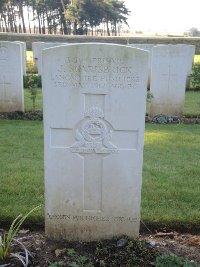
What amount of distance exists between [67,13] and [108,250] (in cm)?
4529

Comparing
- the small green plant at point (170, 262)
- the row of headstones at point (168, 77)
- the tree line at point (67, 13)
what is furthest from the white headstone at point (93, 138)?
the tree line at point (67, 13)

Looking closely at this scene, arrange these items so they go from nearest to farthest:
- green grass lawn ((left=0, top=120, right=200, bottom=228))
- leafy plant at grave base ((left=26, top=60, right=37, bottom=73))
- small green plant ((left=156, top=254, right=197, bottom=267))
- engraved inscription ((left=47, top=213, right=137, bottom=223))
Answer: small green plant ((left=156, top=254, right=197, bottom=267))
engraved inscription ((left=47, top=213, right=137, bottom=223))
green grass lawn ((left=0, top=120, right=200, bottom=228))
leafy plant at grave base ((left=26, top=60, right=37, bottom=73))

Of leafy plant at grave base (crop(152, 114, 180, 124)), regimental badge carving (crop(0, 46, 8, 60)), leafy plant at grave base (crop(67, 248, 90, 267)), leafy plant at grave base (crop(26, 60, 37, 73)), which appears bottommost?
leafy plant at grave base (crop(152, 114, 180, 124))

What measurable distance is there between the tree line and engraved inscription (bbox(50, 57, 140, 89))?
146 ft

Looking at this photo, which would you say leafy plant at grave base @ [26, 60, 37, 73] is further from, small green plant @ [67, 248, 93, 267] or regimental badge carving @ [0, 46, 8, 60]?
small green plant @ [67, 248, 93, 267]

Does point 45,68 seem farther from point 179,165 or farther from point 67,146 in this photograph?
point 179,165

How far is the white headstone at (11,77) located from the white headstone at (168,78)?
9.57 feet

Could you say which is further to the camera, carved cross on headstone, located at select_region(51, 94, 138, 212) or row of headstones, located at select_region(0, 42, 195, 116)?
row of headstones, located at select_region(0, 42, 195, 116)

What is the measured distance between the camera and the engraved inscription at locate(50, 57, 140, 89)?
286 centimetres

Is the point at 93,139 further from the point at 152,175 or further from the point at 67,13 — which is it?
the point at 67,13

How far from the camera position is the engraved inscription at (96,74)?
286 centimetres

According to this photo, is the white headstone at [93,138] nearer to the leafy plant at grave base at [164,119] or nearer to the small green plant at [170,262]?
the small green plant at [170,262]

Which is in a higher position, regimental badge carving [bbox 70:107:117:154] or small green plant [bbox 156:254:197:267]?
regimental badge carving [bbox 70:107:117:154]

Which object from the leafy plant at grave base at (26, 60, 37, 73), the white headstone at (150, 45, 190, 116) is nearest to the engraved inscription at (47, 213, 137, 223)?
the white headstone at (150, 45, 190, 116)
